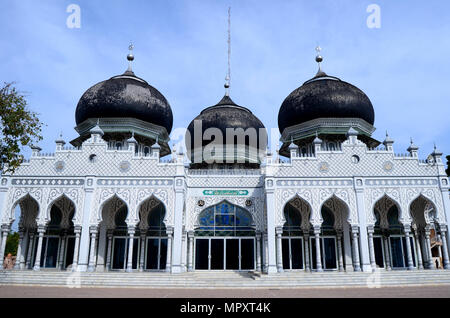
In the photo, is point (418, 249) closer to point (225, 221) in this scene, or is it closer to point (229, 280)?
point (225, 221)

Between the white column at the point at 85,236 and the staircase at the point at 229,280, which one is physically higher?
the white column at the point at 85,236

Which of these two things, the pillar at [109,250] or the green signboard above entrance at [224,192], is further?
the green signboard above entrance at [224,192]

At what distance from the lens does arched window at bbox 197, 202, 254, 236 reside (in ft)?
61.9

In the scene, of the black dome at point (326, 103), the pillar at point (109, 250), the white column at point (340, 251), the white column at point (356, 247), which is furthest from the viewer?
the black dome at point (326, 103)

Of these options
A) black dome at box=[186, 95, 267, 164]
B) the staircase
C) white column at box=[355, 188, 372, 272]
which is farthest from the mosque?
black dome at box=[186, 95, 267, 164]

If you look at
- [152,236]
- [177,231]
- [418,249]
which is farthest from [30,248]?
[418,249]

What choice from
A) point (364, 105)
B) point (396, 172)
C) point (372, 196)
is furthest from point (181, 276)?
point (364, 105)

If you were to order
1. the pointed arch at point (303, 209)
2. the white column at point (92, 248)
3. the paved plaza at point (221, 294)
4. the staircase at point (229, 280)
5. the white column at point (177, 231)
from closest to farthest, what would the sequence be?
the paved plaza at point (221, 294)
the staircase at point (229, 280)
the white column at point (177, 231)
the white column at point (92, 248)
the pointed arch at point (303, 209)

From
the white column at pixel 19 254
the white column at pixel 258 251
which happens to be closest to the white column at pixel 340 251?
the white column at pixel 258 251

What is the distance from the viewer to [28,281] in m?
14.4

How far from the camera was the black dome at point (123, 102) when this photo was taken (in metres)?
21.4

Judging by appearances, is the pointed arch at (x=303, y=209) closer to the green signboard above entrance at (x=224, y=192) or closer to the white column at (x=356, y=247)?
the white column at (x=356, y=247)

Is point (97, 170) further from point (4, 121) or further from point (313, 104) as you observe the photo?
point (313, 104)
